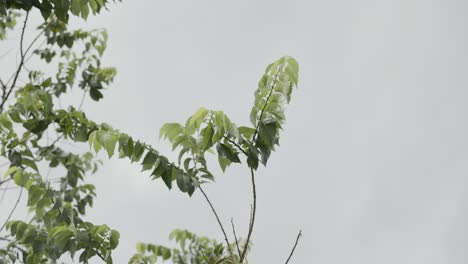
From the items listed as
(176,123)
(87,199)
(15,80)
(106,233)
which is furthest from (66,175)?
(176,123)

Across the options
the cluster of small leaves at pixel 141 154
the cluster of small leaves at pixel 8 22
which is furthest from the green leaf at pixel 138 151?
the cluster of small leaves at pixel 8 22

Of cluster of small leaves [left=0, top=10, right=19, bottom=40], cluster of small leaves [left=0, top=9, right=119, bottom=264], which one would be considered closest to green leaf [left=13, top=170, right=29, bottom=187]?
cluster of small leaves [left=0, top=9, right=119, bottom=264]

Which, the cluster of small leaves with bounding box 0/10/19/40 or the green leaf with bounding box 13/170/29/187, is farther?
the cluster of small leaves with bounding box 0/10/19/40

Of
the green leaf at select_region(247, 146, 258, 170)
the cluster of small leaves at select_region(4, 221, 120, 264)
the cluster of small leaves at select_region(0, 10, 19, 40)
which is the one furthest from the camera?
the cluster of small leaves at select_region(0, 10, 19, 40)

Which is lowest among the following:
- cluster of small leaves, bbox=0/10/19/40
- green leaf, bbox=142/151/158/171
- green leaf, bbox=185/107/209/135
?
green leaf, bbox=142/151/158/171

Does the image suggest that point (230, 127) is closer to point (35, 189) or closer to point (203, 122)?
point (203, 122)

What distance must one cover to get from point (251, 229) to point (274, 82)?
2.00 ft

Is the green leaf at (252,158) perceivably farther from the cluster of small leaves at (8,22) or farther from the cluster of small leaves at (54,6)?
the cluster of small leaves at (8,22)

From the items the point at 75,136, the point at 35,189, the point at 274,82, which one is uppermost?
the point at 75,136

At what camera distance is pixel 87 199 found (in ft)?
18.7

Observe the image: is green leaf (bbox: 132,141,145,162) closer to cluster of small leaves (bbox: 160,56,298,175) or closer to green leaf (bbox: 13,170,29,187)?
cluster of small leaves (bbox: 160,56,298,175)

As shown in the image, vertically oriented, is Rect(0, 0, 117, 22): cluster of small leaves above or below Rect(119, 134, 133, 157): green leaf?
above

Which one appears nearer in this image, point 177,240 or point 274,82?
point 274,82

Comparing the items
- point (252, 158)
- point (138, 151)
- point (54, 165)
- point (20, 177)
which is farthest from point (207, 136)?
point (54, 165)
